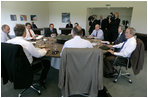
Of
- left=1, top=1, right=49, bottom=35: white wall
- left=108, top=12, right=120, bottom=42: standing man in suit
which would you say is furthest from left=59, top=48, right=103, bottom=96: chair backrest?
left=1, top=1, right=49, bottom=35: white wall

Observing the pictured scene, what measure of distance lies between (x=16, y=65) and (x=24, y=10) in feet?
19.5

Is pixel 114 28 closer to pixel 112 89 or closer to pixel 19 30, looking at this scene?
pixel 112 89

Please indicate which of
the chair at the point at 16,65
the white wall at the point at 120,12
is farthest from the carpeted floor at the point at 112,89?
the white wall at the point at 120,12

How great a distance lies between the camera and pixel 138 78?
2.51m

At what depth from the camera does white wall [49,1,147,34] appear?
5.77 m

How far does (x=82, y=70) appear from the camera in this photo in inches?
60.4

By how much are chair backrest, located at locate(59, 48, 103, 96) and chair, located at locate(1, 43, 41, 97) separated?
51 centimetres

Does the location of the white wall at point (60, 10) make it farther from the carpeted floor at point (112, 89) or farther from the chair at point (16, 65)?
the chair at point (16, 65)

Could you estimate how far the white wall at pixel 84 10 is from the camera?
5770 mm

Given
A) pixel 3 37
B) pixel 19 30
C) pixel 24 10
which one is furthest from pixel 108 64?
pixel 24 10

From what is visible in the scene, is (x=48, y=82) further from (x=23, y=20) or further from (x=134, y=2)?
(x=134, y=2)

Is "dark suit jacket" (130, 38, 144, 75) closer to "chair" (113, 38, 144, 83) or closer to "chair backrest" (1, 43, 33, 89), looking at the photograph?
"chair" (113, 38, 144, 83)

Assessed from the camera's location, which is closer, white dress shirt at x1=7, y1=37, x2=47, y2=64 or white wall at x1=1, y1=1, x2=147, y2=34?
white dress shirt at x1=7, y1=37, x2=47, y2=64

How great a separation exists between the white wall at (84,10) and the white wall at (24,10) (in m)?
0.45
